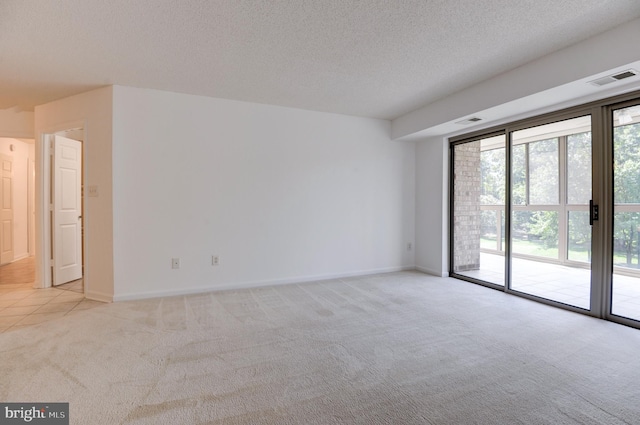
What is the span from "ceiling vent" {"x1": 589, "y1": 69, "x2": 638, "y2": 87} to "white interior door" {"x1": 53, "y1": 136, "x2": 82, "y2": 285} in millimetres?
6246

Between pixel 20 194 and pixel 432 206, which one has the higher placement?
pixel 20 194

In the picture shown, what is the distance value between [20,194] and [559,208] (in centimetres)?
1004

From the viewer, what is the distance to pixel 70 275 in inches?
175

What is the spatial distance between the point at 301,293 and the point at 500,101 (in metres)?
3.21

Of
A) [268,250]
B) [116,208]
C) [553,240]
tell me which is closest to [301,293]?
[268,250]

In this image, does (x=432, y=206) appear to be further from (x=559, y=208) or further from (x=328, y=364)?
(x=328, y=364)

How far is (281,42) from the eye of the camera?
8.56ft

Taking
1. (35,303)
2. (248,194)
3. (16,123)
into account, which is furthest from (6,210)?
(248,194)

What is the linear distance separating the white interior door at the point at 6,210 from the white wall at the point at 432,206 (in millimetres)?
7559

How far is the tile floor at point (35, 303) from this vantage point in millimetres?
2988

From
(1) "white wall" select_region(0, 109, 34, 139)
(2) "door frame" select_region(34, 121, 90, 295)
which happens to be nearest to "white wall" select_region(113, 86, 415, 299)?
(2) "door frame" select_region(34, 121, 90, 295)

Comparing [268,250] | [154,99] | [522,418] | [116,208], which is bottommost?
[522,418]

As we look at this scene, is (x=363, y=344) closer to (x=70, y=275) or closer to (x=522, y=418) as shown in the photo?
(x=522, y=418)

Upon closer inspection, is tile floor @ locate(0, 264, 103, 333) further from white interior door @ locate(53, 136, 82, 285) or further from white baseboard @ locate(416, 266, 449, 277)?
white baseboard @ locate(416, 266, 449, 277)
